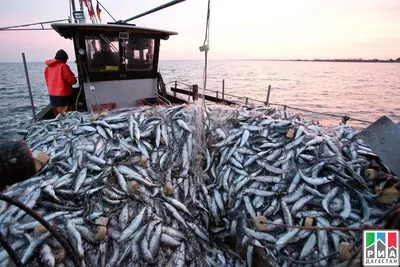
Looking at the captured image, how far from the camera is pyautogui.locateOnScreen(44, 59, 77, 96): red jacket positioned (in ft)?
27.2

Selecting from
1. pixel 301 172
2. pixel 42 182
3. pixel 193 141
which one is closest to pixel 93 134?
pixel 42 182

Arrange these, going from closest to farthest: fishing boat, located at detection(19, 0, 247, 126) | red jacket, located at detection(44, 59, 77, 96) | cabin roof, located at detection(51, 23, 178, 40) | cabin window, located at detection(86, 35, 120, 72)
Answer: cabin roof, located at detection(51, 23, 178, 40) → red jacket, located at detection(44, 59, 77, 96) → fishing boat, located at detection(19, 0, 247, 126) → cabin window, located at detection(86, 35, 120, 72)

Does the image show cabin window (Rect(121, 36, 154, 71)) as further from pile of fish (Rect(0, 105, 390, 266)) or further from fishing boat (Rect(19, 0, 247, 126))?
pile of fish (Rect(0, 105, 390, 266))

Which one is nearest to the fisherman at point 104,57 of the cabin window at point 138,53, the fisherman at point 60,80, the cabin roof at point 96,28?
the cabin window at point 138,53

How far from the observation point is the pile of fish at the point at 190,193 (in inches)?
147

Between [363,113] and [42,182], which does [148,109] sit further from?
[363,113]

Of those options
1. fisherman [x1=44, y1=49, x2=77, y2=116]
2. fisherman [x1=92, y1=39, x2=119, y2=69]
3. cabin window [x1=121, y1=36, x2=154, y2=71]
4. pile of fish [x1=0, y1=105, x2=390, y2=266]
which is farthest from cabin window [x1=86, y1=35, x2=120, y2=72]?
pile of fish [x1=0, y1=105, x2=390, y2=266]

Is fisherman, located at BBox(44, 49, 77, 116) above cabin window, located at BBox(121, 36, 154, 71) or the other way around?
the other way around

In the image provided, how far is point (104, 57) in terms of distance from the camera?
9164mm

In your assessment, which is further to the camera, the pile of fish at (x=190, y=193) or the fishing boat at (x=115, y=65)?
the fishing boat at (x=115, y=65)

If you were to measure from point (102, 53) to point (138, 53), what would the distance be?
1.39 metres

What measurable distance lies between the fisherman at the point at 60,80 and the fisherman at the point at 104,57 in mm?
945

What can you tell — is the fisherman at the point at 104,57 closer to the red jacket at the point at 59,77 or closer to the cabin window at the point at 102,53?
the cabin window at the point at 102,53

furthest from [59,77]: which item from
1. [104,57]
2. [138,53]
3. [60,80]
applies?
[138,53]
